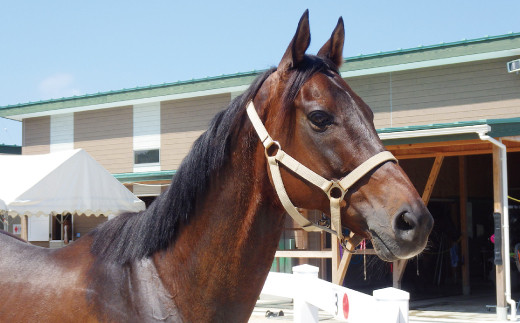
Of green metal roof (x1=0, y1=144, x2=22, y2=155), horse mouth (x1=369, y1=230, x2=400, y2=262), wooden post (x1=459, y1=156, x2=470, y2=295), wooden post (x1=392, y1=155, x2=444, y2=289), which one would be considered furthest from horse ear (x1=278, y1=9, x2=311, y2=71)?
green metal roof (x1=0, y1=144, x2=22, y2=155)

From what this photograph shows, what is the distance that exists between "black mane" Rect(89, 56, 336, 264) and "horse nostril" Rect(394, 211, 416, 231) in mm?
675

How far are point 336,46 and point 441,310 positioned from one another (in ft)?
32.6

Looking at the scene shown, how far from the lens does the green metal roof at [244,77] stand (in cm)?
1251

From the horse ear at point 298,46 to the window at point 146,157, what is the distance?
15.2 metres

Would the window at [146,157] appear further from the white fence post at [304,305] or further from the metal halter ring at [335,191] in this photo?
the metal halter ring at [335,191]

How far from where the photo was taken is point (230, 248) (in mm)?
2189

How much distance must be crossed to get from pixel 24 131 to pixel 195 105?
6.81 metres

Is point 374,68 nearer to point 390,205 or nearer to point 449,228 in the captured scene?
point 449,228

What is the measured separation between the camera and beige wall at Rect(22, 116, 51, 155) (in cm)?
1894

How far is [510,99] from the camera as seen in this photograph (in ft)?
41.4

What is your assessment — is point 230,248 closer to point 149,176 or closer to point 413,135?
point 413,135

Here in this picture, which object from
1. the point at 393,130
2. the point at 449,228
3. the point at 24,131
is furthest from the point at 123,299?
the point at 24,131

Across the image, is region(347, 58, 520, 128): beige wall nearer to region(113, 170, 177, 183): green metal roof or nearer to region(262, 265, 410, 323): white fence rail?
region(113, 170, 177, 183): green metal roof

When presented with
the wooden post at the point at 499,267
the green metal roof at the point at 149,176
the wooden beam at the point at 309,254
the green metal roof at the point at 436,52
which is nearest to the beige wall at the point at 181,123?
the green metal roof at the point at 149,176
